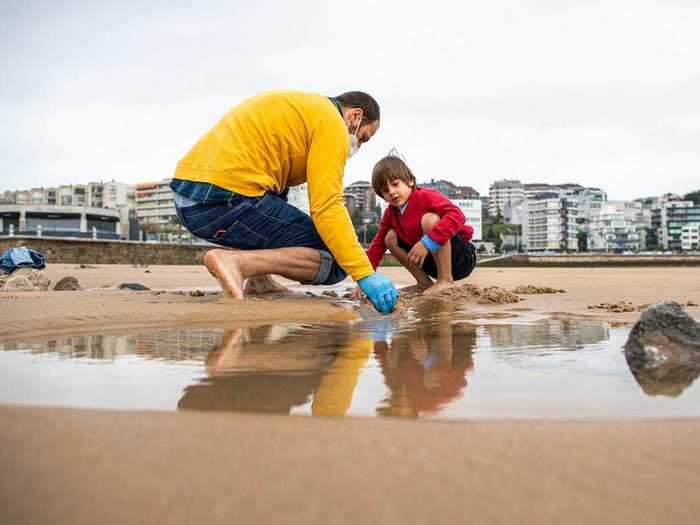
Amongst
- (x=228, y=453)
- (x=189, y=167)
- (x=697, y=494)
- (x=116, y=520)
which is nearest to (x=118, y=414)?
(x=228, y=453)

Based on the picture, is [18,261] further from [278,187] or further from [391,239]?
[391,239]

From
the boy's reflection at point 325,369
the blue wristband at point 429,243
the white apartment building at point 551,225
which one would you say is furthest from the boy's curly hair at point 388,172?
the white apartment building at point 551,225

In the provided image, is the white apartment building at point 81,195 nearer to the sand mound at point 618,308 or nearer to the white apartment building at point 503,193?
the white apartment building at point 503,193

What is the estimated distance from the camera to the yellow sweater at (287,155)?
3.06 metres

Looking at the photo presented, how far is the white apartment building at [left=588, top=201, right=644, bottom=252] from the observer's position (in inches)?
4587

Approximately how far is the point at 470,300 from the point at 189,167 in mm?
1804

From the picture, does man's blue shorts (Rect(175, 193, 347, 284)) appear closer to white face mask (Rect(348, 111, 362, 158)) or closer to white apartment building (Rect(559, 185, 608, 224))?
white face mask (Rect(348, 111, 362, 158))

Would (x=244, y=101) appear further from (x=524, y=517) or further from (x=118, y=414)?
(x=524, y=517)

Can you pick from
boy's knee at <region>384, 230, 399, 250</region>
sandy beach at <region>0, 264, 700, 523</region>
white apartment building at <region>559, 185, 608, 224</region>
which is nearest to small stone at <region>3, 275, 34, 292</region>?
boy's knee at <region>384, 230, 399, 250</region>

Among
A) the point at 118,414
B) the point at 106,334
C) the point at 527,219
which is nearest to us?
the point at 118,414

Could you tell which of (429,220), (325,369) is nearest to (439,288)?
(429,220)

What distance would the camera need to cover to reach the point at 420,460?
2.64ft

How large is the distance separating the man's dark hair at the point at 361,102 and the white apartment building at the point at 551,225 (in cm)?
11425

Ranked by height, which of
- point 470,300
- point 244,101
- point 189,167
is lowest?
point 470,300
